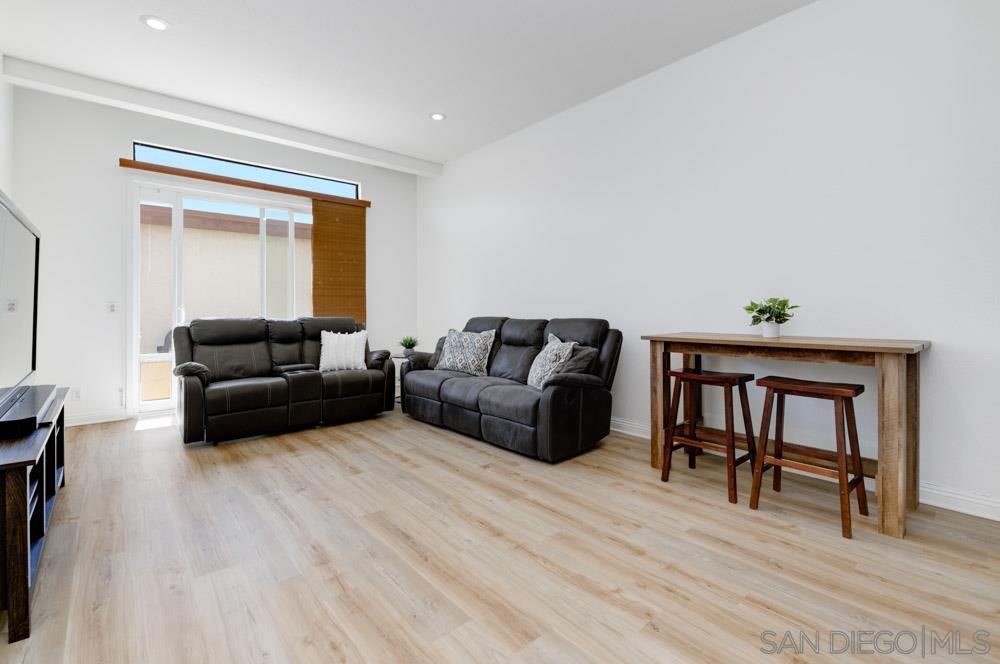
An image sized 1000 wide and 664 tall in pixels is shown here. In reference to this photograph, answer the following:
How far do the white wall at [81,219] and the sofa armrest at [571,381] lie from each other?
4.14 metres

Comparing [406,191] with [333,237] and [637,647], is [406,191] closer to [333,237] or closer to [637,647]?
[333,237]

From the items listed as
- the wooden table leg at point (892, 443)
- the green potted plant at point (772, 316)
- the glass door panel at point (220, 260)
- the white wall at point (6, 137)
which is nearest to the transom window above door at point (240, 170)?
the glass door panel at point (220, 260)

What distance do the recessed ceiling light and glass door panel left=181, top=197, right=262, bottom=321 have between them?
6.92ft

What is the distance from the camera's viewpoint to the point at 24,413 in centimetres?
190

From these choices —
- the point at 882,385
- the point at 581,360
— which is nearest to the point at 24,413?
the point at 581,360

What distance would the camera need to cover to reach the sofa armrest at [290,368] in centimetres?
423

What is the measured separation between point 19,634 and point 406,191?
5.69 meters

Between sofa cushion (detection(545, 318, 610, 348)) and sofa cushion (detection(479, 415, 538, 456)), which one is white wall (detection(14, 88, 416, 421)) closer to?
sofa cushion (detection(479, 415, 538, 456))

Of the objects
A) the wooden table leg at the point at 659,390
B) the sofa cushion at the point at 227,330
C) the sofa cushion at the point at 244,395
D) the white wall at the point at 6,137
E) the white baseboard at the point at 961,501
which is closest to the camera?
the white baseboard at the point at 961,501

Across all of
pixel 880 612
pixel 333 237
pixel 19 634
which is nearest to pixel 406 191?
pixel 333 237

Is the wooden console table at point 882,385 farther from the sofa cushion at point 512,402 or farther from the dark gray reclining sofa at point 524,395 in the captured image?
the sofa cushion at point 512,402

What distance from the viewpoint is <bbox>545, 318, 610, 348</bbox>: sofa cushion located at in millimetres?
3678

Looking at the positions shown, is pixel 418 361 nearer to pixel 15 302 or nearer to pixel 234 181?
pixel 234 181

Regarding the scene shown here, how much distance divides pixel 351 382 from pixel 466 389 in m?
1.22
